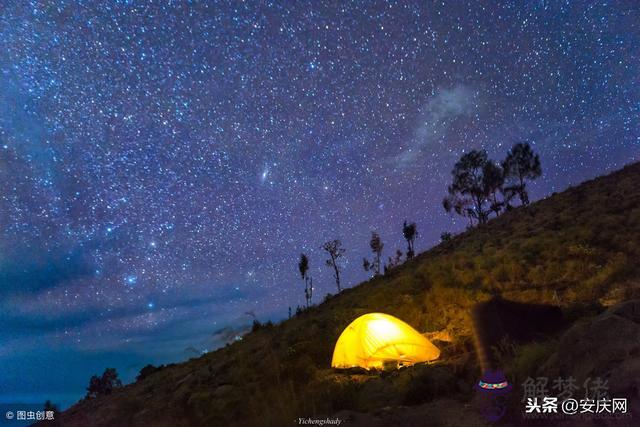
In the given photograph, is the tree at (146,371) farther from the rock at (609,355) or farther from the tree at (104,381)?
the rock at (609,355)

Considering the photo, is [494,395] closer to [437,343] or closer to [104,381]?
[437,343]

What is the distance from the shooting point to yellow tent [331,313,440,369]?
39.7 feet

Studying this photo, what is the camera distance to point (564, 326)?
9484mm

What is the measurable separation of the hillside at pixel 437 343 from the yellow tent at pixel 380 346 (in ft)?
2.08

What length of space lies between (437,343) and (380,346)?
241cm

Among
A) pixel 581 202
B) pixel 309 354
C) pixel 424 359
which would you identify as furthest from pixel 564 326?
pixel 581 202

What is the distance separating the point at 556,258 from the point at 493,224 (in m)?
18.7

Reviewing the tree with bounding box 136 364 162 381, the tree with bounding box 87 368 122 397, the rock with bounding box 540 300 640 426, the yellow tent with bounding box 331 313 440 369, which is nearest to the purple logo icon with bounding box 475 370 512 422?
the rock with bounding box 540 300 640 426

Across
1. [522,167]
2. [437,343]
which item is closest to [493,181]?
[522,167]

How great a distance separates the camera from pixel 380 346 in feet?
40.7

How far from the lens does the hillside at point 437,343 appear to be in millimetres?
7434

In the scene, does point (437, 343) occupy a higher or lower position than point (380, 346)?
lower

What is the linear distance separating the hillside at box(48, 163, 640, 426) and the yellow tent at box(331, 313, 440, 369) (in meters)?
0.63

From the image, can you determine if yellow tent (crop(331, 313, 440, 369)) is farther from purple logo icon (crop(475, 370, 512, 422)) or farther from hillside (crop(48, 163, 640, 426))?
purple logo icon (crop(475, 370, 512, 422))
